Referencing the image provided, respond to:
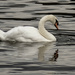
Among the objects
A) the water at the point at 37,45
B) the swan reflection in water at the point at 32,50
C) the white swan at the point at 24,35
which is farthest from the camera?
the white swan at the point at 24,35

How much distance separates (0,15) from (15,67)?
9.46m

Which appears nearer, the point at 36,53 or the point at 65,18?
the point at 36,53

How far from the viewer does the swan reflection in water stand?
14.6 metres

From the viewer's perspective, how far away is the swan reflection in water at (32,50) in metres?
14.6

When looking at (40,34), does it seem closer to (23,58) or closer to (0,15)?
(23,58)

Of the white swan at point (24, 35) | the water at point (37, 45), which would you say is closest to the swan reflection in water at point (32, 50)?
the water at point (37, 45)

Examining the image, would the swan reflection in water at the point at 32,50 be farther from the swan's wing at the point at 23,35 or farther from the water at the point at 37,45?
the swan's wing at the point at 23,35

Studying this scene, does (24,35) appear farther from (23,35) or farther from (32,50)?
(32,50)

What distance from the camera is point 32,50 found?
1573cm

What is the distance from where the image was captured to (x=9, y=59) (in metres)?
14.1

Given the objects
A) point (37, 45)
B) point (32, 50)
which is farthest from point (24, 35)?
point (32, 50)

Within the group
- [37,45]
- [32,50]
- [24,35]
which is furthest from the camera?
[24,35]

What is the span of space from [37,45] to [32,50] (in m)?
1.12

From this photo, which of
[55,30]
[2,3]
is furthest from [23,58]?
[2,3]
